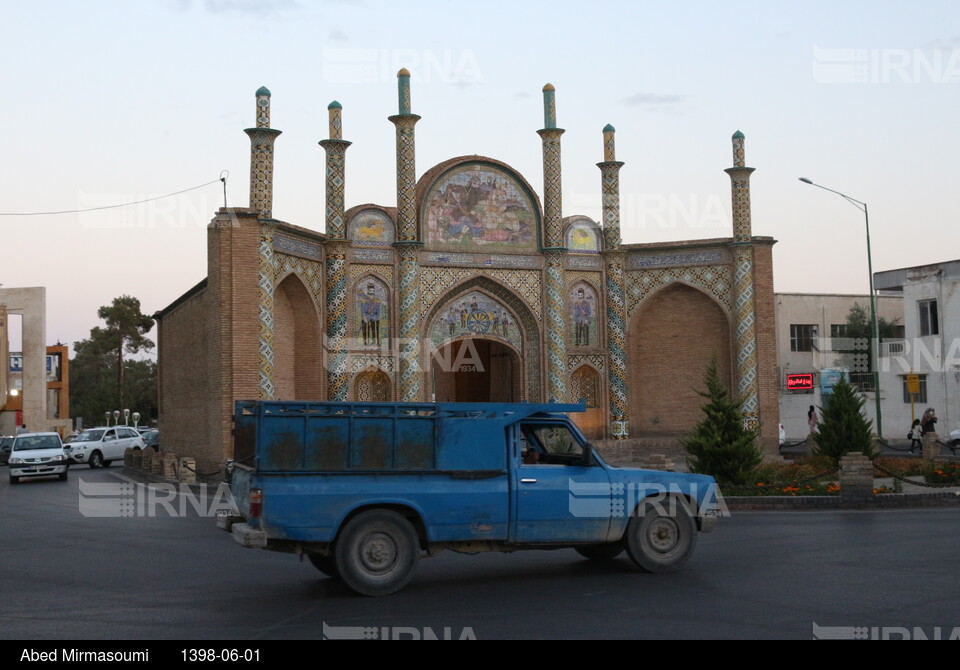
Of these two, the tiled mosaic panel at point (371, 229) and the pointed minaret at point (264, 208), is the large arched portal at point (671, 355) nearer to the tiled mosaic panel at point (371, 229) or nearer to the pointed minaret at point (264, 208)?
the tiled mosaic panel at point (371, 229)

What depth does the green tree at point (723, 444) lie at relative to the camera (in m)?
20.7

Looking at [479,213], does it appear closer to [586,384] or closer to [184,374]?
[586,384]

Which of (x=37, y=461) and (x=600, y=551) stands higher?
(x=37, y=461)

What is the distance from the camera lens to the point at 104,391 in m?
82.2

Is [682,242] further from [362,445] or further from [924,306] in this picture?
[362,445]

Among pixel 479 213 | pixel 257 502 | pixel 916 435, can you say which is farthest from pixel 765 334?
pixel 257 502

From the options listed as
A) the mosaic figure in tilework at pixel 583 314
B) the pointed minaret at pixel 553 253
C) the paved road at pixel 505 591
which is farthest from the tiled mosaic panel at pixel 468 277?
the paved road at pixel 505 591

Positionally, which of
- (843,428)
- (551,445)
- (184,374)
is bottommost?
(843,428)

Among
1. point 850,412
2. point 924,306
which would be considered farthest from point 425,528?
point 924,306

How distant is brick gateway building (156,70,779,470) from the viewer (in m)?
31.1

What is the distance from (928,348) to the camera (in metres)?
A: 42.7

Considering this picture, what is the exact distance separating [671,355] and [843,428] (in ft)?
36.3

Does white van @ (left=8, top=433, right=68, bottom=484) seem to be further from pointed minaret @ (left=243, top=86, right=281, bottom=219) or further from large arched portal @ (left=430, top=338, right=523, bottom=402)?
large arched portal @ (left=430, top=338, right=523, bottom=402)

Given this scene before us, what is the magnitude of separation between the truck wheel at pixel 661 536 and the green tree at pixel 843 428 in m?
14.0
